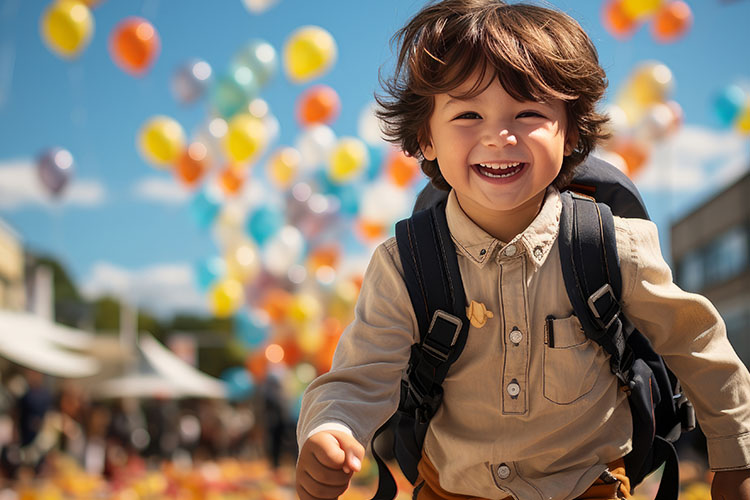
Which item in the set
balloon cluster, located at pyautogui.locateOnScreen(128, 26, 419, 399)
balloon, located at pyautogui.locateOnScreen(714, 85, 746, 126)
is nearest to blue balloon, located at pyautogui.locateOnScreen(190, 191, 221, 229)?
balloon cluster, located at pyautogui.locateOnScreen(128, 26, 419, 399)

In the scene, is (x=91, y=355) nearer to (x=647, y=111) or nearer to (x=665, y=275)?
(x=647, y=111)

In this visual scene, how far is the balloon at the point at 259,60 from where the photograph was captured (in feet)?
24.4

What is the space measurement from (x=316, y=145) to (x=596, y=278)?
6488 mm

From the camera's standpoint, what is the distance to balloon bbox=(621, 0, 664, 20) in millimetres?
6188

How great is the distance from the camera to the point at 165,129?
7.05 m

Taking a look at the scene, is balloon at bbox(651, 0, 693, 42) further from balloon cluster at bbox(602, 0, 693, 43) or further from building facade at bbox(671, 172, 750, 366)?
building facade at bbox(671, 172, 750, 366)

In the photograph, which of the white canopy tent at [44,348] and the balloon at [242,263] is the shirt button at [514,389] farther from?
the white canopy tent at [44,348]

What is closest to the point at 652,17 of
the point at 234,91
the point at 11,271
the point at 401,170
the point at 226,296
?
the point at 401,170

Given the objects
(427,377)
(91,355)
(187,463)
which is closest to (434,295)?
(427,377)

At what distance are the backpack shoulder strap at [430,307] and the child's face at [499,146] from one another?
10cm

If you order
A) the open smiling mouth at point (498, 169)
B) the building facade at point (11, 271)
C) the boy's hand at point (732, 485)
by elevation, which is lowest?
the building facade at point (11, 271)

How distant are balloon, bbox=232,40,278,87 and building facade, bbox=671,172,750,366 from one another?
4.55 meters

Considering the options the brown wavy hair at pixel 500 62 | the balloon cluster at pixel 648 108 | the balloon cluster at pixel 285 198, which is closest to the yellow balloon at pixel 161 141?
the balloon cluster at pixel 285 198

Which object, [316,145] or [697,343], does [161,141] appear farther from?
[697,343]
